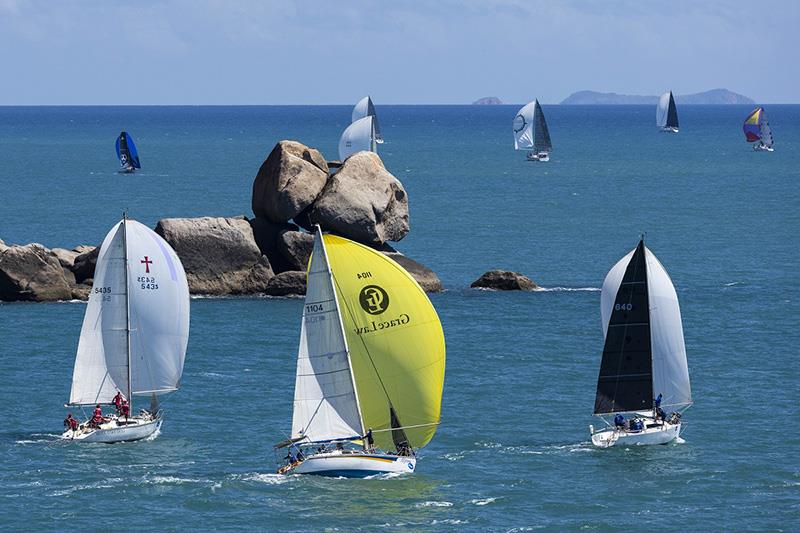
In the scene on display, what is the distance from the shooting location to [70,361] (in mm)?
65312

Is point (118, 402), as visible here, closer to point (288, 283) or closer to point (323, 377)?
point (323, 377)

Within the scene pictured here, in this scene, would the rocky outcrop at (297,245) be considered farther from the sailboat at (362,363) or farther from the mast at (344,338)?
the mast at (344,338)

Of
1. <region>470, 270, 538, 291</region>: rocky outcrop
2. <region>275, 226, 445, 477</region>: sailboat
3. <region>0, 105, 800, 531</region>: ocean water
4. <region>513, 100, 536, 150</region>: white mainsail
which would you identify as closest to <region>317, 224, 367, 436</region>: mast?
<region>275, 226, 445, 477</region>: sailboat

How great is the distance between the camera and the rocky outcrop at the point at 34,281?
76750mm

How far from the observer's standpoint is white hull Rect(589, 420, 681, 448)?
170 feet

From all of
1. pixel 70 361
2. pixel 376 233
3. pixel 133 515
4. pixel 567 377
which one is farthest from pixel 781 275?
pixel 133 515

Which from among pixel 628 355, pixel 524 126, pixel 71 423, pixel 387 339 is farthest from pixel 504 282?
pixel 524 126

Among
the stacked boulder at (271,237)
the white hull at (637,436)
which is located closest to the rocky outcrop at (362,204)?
the stacked boulder at (271,237)

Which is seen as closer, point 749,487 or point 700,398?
point 749,487

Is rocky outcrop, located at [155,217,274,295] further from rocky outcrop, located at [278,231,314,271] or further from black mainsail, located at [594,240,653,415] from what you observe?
black mainsail, located at [594,240,653,415]

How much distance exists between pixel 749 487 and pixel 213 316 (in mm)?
34196

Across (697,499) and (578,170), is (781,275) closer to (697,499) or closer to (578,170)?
(697,499)

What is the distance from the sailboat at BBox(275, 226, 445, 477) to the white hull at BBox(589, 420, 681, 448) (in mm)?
7644

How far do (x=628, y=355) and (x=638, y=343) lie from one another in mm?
571
